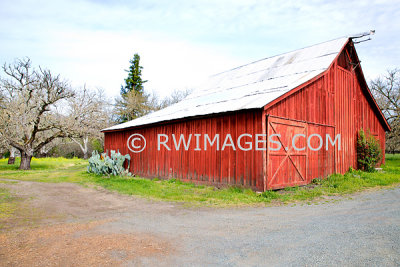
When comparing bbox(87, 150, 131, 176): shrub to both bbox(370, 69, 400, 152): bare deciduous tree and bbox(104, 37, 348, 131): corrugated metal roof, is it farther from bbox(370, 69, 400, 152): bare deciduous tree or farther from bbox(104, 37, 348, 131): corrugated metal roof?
bbox(370, 69, 400, 152): bare deciduous tree

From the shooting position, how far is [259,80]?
578 inches

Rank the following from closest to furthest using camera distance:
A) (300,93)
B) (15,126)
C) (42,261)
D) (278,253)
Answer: (42,261) < (278,253) < (300,93) < (15,126)

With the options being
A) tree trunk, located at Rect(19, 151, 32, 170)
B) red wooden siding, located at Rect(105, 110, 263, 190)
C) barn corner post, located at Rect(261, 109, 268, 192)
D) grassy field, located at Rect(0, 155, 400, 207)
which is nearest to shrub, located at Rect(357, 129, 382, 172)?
grassy field, located at Rect(0, 155, 400, 207)

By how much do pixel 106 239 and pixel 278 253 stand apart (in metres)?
2.64

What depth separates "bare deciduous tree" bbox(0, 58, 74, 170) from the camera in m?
19.1

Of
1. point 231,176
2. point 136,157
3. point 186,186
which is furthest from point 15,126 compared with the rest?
point 231,176

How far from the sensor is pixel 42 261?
3.53 meters

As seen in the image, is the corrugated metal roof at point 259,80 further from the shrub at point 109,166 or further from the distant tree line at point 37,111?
the distant tree line at point 37,111

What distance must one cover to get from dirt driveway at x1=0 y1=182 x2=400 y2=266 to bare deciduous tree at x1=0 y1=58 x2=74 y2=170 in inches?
573

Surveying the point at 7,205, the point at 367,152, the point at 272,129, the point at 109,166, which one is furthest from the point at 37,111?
the point at 367,152

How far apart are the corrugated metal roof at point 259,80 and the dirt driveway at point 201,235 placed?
457cm

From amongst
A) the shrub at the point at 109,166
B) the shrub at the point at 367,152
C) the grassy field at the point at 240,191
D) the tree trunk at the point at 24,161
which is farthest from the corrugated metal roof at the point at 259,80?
the tree trunk at the point at 24,161

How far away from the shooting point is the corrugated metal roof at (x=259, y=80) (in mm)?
11438

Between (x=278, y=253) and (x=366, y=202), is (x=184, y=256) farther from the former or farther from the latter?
(x=366, y=202)
